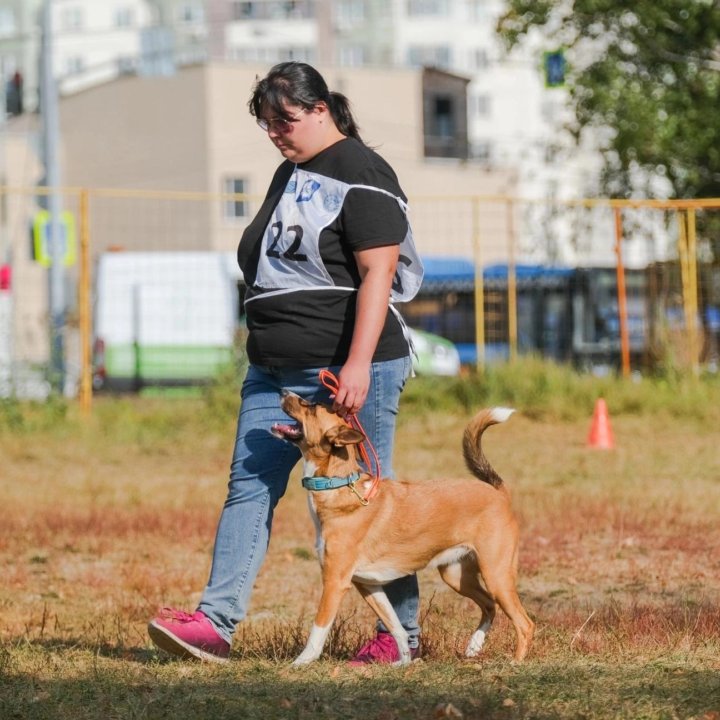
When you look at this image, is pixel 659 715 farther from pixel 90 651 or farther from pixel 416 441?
pixel 416 441

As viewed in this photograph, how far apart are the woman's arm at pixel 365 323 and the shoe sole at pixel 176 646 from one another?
3.33 feet

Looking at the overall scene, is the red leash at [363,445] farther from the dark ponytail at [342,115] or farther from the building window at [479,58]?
the building window at [479,58]

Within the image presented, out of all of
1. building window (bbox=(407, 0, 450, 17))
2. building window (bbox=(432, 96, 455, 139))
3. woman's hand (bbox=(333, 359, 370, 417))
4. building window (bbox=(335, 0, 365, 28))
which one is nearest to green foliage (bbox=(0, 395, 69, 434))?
woman's hand (bbox=(333, 359, 370, 417))

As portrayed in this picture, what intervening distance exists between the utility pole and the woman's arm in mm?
10748

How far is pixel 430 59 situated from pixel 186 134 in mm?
30593

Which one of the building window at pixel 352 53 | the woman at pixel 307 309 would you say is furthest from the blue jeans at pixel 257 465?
the building window at pixel 352 53

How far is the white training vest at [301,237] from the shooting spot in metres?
5.30

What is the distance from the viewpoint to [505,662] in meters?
5.42

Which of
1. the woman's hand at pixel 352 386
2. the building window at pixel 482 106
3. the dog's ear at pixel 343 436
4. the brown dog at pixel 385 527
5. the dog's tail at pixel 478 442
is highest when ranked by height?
the building window at pixel 482 106

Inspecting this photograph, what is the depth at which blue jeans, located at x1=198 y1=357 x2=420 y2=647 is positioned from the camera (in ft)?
18.1

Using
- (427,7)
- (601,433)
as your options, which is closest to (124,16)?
(427,7)

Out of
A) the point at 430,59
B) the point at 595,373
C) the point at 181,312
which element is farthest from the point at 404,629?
the point at 430,59

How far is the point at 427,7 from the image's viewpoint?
74.4m

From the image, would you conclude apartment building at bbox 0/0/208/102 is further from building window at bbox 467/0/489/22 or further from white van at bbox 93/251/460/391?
white van at bbox 93/251/460/391
